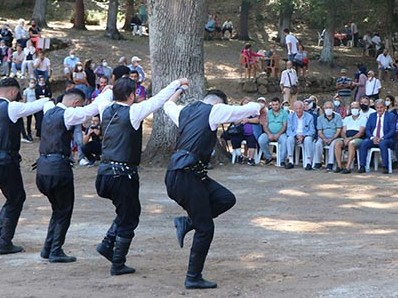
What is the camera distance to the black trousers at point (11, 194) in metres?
8.48

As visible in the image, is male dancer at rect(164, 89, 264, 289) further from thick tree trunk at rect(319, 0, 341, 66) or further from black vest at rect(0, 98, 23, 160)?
thick tree trunk at rect(319, 0, 341, 66)

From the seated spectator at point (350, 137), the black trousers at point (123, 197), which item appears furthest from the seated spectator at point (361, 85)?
the black trousers at point (123, 197)

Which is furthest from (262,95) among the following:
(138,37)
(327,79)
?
(138,37)

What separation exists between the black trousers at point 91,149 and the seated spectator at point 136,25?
19705mm

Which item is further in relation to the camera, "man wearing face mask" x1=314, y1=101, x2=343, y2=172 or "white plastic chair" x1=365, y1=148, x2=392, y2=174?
"man wearing face mask" x1=314, y1=101, x2=343, y2=172

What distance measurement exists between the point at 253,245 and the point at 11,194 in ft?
9.09

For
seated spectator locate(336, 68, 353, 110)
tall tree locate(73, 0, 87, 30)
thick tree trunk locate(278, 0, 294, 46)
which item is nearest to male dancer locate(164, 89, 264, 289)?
seated spectator locate(336, 68, 353, 110)

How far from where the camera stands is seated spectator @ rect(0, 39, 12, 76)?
24828mm

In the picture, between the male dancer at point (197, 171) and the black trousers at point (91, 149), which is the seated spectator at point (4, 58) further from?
the male dancer at point (197, 171)

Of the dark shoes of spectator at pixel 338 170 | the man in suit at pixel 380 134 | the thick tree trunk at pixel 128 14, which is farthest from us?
the thick tree trunk at pixel 128 14

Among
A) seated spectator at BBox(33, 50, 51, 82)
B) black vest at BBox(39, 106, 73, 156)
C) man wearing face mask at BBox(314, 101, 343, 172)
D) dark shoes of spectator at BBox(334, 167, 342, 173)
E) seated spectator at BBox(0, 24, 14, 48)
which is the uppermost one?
seated spectator at BBox(0, 24, 14, 48)

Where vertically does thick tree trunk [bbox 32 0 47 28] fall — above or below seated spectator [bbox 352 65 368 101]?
above

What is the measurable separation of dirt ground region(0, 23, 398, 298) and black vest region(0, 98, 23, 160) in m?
1.14

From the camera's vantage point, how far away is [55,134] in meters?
7.99
